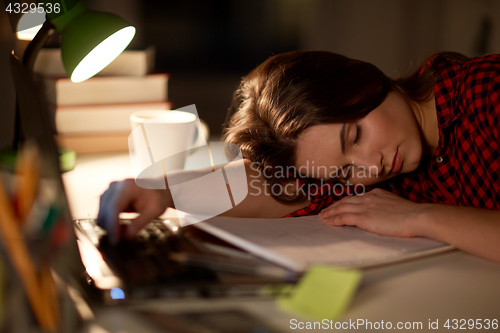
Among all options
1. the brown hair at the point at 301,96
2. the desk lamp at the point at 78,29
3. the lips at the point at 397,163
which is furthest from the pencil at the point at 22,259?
the lips at the point at 397,163

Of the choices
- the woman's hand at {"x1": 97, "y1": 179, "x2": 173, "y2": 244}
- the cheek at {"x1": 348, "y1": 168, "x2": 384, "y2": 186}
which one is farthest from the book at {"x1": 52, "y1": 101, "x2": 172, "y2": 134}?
the cheek at {"x1": 348, "y1": 168, "x2": 384, "y2": 186}

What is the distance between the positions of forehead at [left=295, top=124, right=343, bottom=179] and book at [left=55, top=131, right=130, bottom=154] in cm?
44

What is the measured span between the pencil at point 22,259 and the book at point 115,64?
0.71 meters

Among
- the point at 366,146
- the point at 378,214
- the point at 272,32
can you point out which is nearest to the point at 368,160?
the point at 366,146

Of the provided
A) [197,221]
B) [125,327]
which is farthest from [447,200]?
[125,327]

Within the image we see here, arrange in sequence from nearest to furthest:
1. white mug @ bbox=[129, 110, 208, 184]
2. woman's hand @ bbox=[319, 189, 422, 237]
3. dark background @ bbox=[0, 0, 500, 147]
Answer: woman's hand @ bbox=[319, 189, 422, 237], white mug @ bbox=[129, 110, 208, 184], dark background @ bbox=[0, 0, 500, 147]

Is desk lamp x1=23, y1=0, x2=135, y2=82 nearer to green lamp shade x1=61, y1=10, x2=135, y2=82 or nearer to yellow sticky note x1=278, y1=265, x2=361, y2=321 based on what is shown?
green lamp shade x1=61, y1=10, x2=135, y2=82

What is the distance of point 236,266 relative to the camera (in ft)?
1.23

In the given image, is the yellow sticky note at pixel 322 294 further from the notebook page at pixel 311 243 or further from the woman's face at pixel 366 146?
the woman's face at pixel 366 146

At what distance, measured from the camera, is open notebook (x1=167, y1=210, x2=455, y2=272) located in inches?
14.9

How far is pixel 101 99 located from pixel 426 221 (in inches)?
29.6

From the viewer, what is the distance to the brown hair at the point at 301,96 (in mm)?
645

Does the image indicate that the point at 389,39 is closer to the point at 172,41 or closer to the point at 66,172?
the point at 172,41

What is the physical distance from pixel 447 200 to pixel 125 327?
66 centimetres
